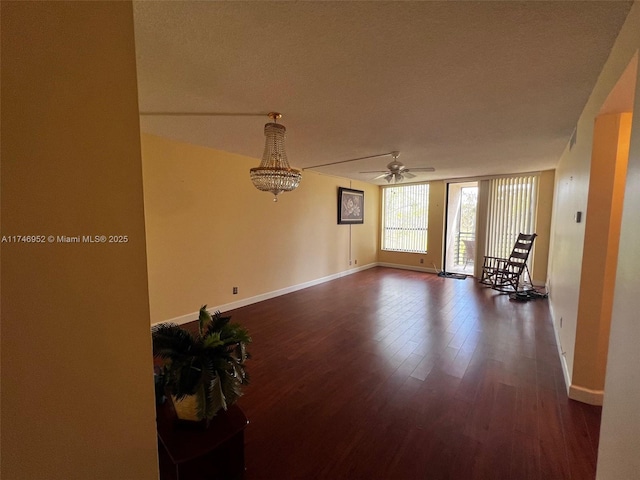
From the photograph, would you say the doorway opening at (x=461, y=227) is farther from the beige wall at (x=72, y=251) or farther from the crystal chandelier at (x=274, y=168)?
the beige wall at (x=72, y=251)

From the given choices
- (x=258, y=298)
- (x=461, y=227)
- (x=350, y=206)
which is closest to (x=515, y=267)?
(x=461, y=227)

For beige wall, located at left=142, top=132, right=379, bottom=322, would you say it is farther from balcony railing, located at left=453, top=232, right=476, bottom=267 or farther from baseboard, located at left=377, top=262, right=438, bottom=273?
balcony railing, located at left=453, top=232, right=476, bottom=267

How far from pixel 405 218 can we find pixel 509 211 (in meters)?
2.27

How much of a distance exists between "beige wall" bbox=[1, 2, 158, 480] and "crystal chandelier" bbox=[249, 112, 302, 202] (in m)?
1.63

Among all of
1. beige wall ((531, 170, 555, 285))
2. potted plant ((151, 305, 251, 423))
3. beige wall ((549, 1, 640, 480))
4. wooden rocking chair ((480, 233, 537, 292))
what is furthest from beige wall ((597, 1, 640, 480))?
beige wall ((531, 170, 555, 285))

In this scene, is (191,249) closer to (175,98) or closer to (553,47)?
(175,98)

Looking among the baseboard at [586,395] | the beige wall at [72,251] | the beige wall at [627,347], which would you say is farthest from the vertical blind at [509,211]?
the beige wall at [72,251]

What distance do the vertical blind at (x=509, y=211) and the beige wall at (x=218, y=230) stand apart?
350cm

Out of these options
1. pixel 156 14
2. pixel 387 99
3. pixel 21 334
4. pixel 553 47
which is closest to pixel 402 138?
pixel 387 99

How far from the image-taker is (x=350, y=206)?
6.25 metres

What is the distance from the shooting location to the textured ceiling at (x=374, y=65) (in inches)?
46.9

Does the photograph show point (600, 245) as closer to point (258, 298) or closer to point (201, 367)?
point (201, 367)

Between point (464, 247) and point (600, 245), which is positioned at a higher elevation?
point (600, 245)

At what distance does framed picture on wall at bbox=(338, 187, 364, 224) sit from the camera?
19.6 ft
